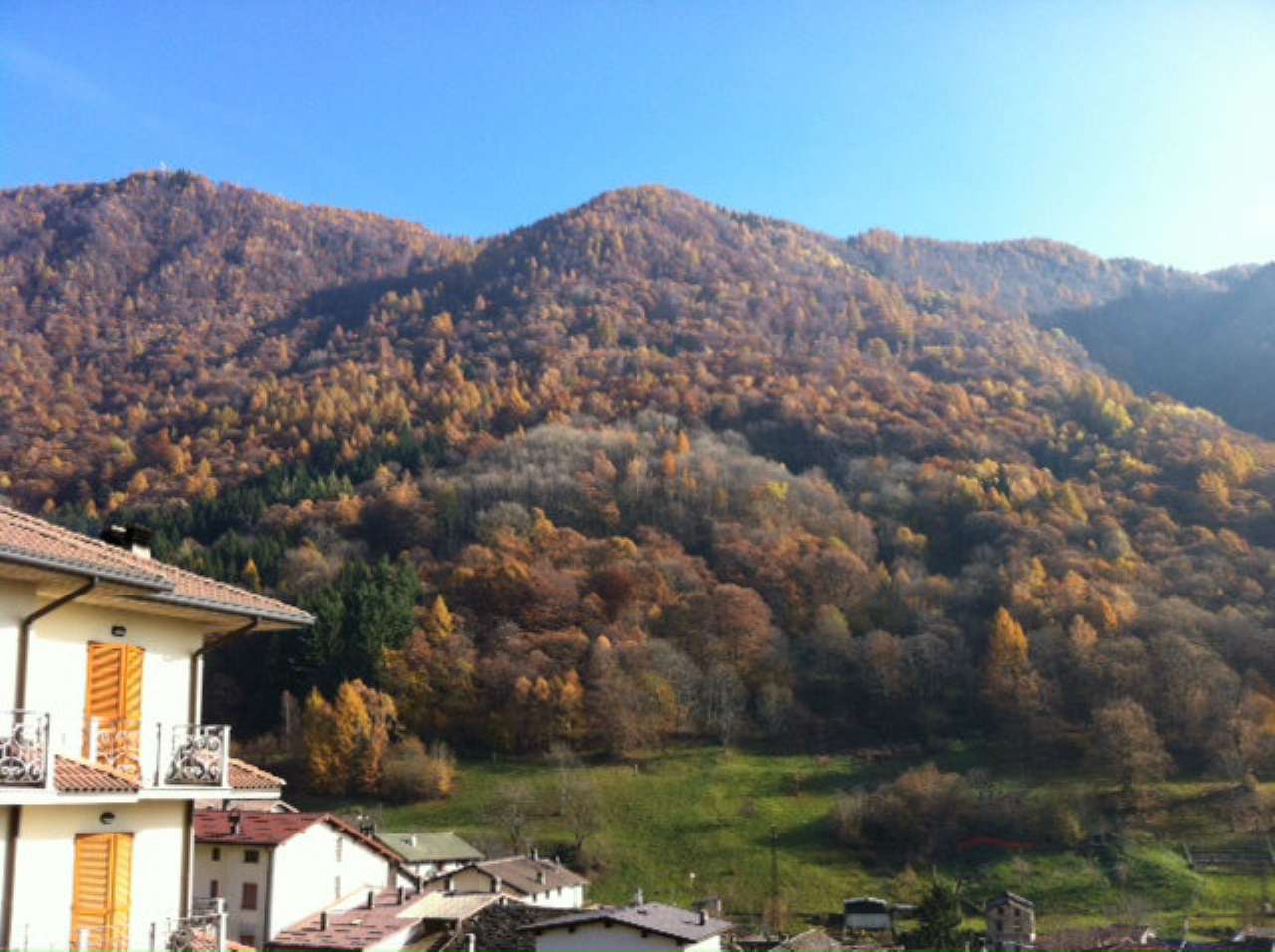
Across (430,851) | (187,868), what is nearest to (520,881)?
(430,851)

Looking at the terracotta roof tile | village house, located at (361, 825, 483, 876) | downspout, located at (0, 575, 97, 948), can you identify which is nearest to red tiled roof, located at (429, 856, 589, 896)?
village house, located at (361, 825, 483, 876)

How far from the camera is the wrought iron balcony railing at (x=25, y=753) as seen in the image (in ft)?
36.8

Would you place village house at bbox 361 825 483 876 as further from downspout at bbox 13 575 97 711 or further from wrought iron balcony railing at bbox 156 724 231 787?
downspout at bbox 13 575 97 711

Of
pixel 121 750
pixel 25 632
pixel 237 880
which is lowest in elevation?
pixel 237 880

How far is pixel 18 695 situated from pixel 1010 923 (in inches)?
2038

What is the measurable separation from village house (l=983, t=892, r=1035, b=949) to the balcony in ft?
157

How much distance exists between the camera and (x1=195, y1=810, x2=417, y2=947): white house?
36.6 m

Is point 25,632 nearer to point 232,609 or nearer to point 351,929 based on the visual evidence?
point 232,609

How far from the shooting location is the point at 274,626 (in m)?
15.9

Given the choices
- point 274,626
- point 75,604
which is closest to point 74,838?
point 75,604

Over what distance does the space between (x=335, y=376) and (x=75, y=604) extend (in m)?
167

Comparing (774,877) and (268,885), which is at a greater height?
(268,885)

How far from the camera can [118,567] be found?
40.9ft

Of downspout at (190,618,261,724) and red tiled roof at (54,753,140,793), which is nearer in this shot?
red tiled roof at (54,753,140,793)
